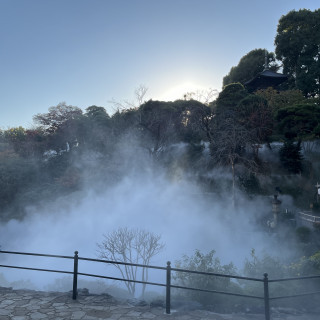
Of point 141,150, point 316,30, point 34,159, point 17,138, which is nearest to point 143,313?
point 141,150

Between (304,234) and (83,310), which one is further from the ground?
(304,234)

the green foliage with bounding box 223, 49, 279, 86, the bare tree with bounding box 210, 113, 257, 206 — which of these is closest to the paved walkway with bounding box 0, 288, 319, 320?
the bare tree with bounding box 210, 113, 257, 206

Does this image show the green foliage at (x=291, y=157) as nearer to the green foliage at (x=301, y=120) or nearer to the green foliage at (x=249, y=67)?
the green foliage at (x=301, y=120)

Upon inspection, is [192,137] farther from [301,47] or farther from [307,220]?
[301,47]

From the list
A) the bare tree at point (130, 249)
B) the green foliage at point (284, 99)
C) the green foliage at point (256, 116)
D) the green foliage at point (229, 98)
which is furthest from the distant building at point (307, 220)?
the green foliage at point (229, 98)

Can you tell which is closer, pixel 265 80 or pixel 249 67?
pixel 265 80

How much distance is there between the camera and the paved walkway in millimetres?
4539

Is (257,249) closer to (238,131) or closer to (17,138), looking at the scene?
(238,131)

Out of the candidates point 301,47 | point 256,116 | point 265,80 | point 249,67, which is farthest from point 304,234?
point 249,67

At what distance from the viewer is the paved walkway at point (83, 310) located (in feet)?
14.9

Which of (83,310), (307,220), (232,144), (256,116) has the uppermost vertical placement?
(256,116)

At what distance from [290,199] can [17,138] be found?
29005 mm

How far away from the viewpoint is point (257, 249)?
15047 mm

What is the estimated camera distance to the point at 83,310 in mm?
4770
